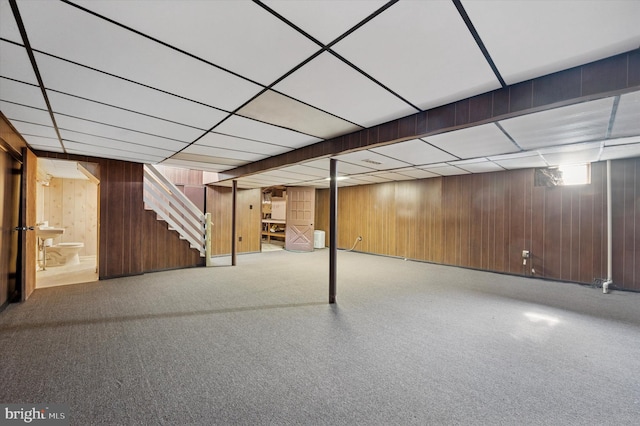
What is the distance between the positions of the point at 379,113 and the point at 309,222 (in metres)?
6.30

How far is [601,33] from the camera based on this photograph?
1.39m

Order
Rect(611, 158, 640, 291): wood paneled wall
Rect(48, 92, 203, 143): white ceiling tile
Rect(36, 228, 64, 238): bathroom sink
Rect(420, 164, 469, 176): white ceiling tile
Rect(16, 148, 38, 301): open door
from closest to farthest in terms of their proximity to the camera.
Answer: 1. Rect(48, 92, 203, 143): white ceiling tile
2. Rect(16, 148, 38, 301): open door
3. Rect(611, 158, 640, 291): wood paneled wall
4. Rect(420, 164, 469, 176): white ceiling tile
5. Rect(36, 228, 64, 238): bathroom sink

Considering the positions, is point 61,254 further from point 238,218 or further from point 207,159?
point 207,159

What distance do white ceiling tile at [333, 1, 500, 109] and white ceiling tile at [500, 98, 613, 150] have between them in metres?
0.77

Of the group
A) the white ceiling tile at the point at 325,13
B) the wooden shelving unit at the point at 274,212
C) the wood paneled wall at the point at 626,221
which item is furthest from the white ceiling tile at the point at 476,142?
the wooden shelving unit at the point at 274,212

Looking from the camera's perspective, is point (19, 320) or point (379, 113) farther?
point (19, 320)

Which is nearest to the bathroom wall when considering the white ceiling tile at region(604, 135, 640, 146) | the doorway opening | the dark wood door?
the doorway opening

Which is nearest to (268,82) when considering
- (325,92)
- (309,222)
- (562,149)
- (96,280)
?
(325,92)

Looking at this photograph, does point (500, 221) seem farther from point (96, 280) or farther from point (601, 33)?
point (96, 280)

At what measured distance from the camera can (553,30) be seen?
1.36 metres

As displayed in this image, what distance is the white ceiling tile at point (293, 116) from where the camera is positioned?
7.47ft

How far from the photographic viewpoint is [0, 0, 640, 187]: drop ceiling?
4.17 feet

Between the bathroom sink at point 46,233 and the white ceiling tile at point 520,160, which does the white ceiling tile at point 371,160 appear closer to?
the white ceiling tile at point 520,160

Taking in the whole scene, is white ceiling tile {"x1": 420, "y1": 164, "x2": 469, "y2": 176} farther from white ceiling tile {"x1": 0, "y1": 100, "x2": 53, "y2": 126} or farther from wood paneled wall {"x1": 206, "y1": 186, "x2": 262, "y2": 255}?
white ceiling tile {"x1": 0, "y1": 100, "x2": 53, "y2": 126}
